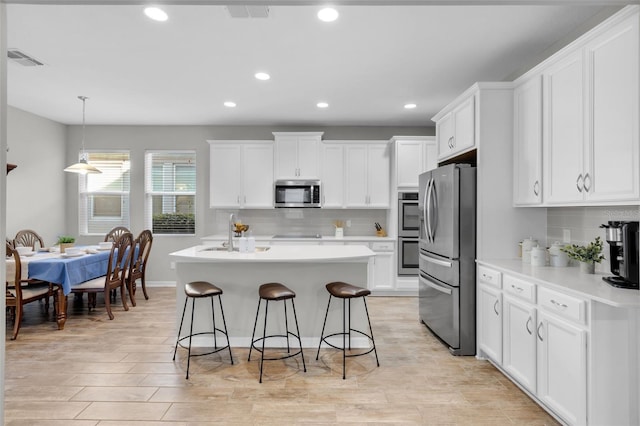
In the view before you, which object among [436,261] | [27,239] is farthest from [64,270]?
[436,261]

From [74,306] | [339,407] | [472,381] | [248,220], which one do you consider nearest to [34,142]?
[74,306]

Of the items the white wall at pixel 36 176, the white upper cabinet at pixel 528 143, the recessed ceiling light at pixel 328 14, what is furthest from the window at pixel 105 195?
the white upper cabinet at pixel 528 143

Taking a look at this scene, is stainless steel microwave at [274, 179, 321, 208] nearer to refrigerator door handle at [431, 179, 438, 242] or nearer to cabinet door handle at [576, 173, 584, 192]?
refrigerator door handle at [431, 179, 438, 242]

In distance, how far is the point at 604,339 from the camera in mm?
2041

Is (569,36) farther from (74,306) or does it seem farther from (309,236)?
(74,306)

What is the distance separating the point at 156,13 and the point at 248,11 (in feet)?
2.29

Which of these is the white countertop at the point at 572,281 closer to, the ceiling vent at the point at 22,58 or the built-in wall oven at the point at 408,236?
the built-in wall oven at the point at 408,236

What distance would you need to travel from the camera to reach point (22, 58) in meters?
3.69

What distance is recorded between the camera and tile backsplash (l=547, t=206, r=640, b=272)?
259 centimetres

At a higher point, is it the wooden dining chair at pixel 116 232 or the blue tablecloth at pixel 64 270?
the wooden dining chair at pixel 116 232

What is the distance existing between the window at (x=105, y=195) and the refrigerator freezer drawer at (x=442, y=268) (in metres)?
5.08

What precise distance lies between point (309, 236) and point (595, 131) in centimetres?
432

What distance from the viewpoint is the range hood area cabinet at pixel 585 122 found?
6.91 feet

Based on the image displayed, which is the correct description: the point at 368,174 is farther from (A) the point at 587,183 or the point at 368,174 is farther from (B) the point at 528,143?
(A) the point at 587,183
